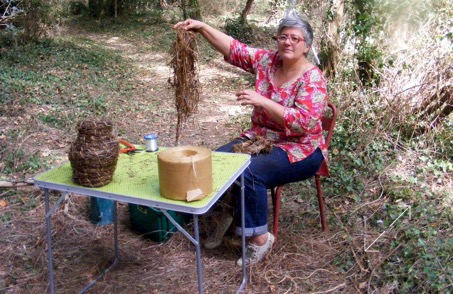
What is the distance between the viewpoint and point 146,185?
216cm

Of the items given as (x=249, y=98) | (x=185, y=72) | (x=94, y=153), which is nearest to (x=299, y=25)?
Answer: (x=249, y=98)

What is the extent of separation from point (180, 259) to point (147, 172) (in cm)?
90

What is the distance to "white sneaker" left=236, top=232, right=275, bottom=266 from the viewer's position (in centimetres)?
285

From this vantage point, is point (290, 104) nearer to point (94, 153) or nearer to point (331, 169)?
point (94, 153)

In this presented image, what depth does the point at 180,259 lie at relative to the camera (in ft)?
9.81

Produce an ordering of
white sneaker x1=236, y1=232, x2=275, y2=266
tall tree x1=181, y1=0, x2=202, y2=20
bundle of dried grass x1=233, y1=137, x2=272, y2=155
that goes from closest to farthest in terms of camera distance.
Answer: bundle of dried grass x1=233, y1=137, x2=272, y2=155, white sneaker x1=236, y1=232, x2=275, y2=266, tall tree x1=181, y1=0, x2=202, y2=20

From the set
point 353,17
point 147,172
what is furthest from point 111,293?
point 353,17

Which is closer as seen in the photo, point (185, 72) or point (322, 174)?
point (185, 72)

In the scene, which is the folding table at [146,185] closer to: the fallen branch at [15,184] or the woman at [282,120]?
the woman at [282,120]

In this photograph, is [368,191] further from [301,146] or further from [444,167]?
[301,146]

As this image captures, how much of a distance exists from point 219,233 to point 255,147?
2.14 ft

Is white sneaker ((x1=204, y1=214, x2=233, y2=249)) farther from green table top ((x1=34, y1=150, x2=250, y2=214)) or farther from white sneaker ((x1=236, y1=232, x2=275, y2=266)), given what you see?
green table top ((x1=34, y1=150, x2=250, y2=214))

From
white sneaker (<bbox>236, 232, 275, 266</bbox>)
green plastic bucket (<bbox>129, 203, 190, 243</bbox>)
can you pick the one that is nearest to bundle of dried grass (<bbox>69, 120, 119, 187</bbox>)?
green plastic bucket (<bbox>129, 203, 190, 243</bbox>)

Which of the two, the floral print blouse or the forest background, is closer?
the floral print blouse
